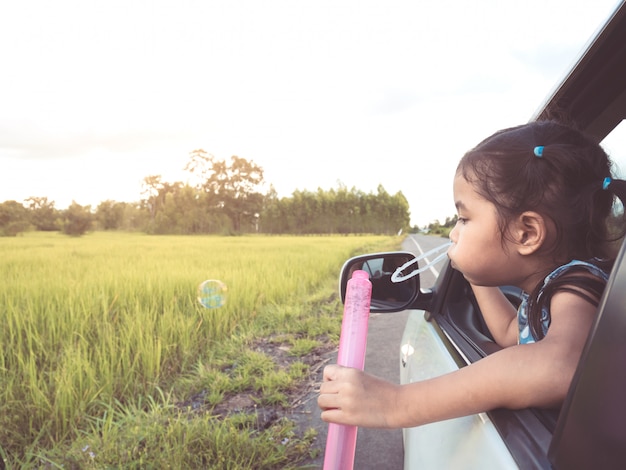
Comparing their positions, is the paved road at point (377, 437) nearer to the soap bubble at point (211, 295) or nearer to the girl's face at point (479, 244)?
the soap bubble at point (211, 295)

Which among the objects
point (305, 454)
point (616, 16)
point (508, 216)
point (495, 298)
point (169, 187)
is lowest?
point (305, 454)

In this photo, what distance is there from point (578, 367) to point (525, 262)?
506 millimetres

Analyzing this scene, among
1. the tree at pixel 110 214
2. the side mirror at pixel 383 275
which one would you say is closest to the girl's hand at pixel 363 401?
the side mirror at pixel 383 275

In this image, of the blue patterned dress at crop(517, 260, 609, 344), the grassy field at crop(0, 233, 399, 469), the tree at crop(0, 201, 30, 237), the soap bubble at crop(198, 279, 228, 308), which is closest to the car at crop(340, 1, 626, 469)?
the blue patterned dress at crop(517, 260, 609, 344)

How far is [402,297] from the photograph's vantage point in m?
1.58

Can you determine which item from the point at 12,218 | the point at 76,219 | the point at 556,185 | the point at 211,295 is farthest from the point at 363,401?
the point at 76,219

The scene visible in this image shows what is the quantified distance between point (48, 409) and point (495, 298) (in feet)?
7.47

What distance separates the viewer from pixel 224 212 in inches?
1233

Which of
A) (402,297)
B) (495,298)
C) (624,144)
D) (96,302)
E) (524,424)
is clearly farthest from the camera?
(96,302)

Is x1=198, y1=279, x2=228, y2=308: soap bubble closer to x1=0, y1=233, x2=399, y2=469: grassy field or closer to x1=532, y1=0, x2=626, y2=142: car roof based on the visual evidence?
x1=0, y1=233, x2=399, y2=469: grassy field

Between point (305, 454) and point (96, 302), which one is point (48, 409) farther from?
point (96, 302)

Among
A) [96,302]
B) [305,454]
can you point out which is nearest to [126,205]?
[96,302]

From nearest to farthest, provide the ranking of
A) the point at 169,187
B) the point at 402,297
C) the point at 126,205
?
the point at 402,297
the point at 126,205
the point at 169,187

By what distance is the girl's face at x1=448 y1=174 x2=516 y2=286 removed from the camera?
1.00 meters
